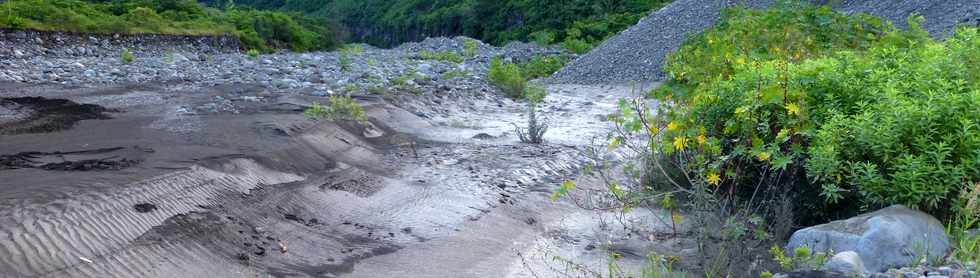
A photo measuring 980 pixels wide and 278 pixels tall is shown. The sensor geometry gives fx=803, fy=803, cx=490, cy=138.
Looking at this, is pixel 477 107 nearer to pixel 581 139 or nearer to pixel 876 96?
pixel 581 139

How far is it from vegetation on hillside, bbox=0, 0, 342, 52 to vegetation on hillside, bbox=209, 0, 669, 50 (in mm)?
7523

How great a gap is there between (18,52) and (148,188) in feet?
38.5

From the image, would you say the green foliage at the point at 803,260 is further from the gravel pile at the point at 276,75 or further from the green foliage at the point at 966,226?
the gravel pile at the point at 276,75

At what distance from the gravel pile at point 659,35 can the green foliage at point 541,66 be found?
1.45 meters

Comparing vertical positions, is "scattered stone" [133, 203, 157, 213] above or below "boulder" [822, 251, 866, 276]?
below

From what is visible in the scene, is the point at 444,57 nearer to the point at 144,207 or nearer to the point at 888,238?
the point at 144,207

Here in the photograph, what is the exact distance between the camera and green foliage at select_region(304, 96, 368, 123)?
8.42 meters

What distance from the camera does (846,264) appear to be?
11.3ft

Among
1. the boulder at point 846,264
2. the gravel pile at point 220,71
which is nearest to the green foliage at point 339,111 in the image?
the gravel pile at point 220,71

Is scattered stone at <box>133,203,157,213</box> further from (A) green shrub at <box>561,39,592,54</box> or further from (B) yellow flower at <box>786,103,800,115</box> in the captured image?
(A) green shrub at <box>561,39,592,54</box>

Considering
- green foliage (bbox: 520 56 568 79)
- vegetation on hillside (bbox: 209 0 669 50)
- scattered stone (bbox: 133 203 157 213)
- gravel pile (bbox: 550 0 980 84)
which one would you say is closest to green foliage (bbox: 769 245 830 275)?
scattered stone (bbox: 133 203 157 213)

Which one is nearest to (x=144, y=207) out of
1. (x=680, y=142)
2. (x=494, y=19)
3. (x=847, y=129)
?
(x=680, y=142)

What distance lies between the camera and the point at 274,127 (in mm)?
7586

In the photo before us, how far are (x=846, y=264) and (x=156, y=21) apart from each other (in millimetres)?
21852
